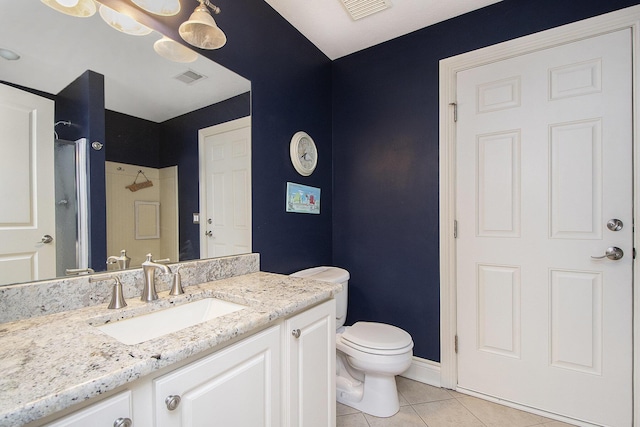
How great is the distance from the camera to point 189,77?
1.34 m

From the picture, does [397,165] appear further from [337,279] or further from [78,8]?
[78,8]

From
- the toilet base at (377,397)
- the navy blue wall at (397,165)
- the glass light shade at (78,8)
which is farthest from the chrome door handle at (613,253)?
the glass light shade at (78,8)

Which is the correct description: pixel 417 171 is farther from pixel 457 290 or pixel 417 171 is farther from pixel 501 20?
pixel 501 20

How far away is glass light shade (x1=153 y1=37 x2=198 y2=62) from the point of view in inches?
47.4

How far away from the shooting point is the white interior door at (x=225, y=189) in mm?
1426

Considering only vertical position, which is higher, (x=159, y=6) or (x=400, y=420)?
(x=159, y=6)

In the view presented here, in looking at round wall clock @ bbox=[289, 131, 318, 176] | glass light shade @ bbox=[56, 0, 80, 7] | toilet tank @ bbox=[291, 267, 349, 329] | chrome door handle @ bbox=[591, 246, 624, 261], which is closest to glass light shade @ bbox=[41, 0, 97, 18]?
glass light shade @ bbox=[56, 0, 80, 7]

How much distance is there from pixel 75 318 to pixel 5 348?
0.19 meters

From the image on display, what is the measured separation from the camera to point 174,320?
1.04m

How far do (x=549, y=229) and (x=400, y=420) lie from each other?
1.38 meters

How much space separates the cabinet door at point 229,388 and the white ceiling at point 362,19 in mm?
1870

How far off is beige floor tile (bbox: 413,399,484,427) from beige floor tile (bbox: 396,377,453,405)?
0.13 ft

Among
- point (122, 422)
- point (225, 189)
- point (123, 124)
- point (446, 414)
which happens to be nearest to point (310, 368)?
point (122, 422)

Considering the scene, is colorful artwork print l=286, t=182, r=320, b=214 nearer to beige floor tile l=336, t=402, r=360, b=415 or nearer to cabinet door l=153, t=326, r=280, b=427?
cabinet door l=153, t=326, r=280, b=427
